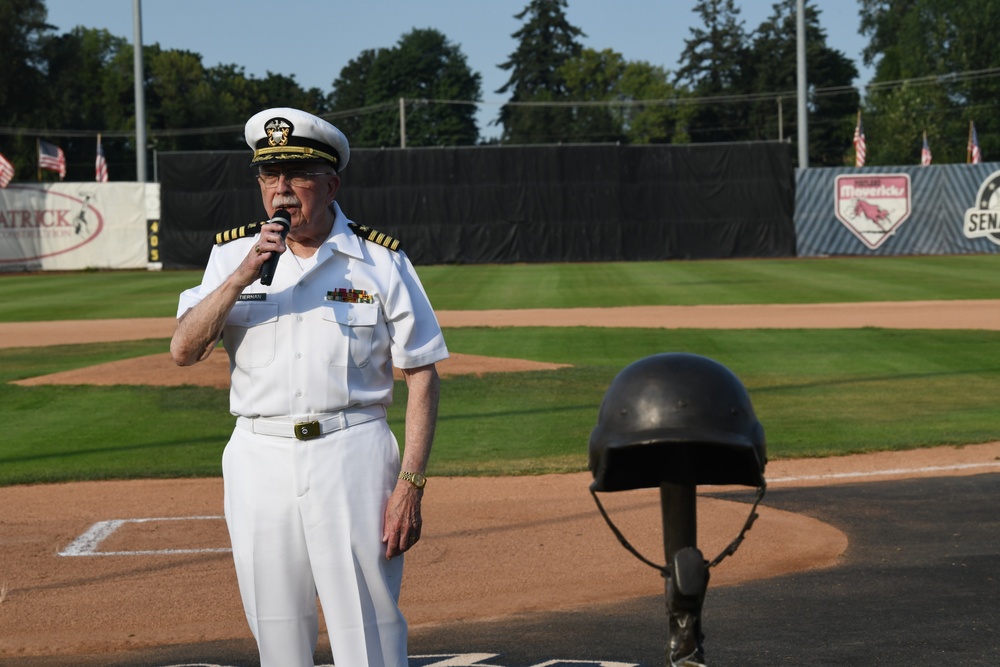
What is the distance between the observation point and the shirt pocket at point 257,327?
342 cm

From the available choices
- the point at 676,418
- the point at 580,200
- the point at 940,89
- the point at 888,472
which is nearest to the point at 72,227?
the point at 580,200

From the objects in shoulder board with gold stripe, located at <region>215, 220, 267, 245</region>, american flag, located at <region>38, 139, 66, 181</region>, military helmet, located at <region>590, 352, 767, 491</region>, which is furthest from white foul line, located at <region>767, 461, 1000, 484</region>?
american flag, located at <region>38, 139, 66, 181</region>

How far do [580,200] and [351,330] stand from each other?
38.4 meters

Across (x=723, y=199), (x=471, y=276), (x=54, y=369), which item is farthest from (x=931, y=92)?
(x=54, y=369)

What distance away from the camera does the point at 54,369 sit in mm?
16656

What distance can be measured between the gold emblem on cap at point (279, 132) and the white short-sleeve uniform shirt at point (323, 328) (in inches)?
10.5

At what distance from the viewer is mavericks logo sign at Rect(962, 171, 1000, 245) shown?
40.2 metres

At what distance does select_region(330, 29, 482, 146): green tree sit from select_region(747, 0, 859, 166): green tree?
21170 mm

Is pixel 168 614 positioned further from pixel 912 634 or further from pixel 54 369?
pixel 54 369

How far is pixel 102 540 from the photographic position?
770cm

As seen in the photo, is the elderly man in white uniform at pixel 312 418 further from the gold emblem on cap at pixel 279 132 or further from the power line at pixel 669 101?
the power line at pixel 669 101

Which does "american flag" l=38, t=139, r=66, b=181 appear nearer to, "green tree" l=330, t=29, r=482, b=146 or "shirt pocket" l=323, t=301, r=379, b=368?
"shirt pocket" l=323, t=301, r=379, b=368

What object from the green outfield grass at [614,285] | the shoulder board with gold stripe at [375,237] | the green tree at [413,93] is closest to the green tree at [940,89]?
the green tree at [413,93]

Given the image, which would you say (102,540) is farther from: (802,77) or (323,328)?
(802,77)
